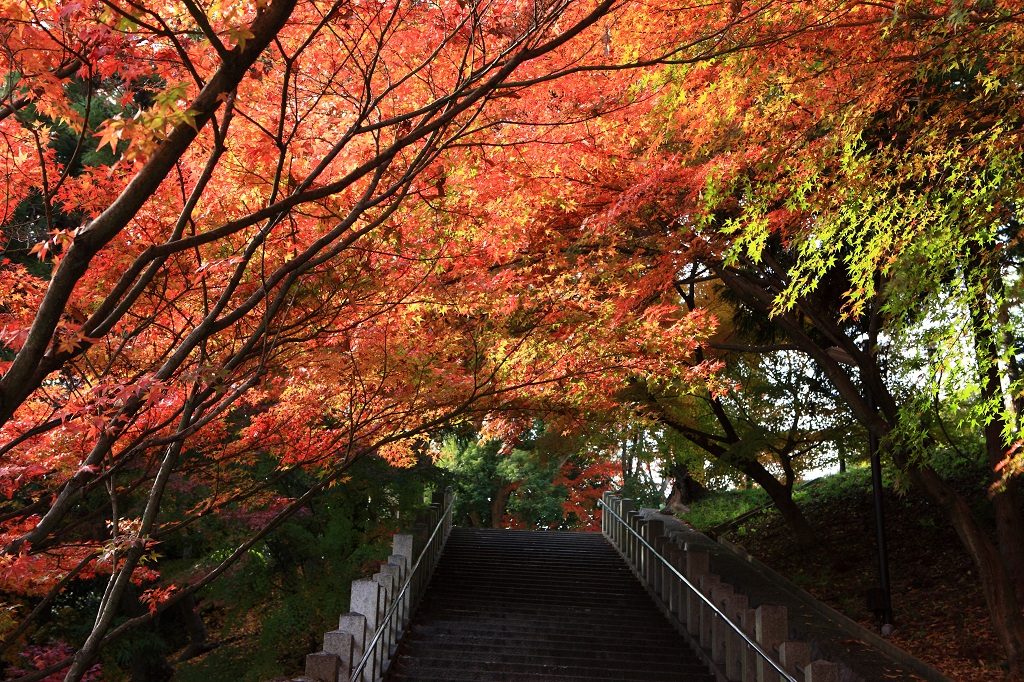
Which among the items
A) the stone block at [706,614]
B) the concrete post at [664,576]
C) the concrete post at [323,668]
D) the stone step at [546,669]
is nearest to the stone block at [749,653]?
the stone block at [706,614]

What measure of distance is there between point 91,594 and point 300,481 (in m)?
5.78

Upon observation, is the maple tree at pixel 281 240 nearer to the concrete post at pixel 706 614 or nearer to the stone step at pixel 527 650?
the concrete post at pixel 706 614

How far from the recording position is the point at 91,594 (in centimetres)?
1634

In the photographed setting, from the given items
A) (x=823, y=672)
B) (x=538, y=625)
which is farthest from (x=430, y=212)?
(x=538, y=625)

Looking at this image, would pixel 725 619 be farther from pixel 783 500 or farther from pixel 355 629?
pixel 783 500

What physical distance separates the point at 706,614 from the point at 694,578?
0.65 meters

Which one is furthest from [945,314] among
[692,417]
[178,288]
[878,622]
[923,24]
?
[692,417]

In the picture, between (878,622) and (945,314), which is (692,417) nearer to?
(878,622)

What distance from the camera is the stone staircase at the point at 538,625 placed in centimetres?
990

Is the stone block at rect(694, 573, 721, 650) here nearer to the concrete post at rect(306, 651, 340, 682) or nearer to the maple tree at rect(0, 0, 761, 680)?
the maple tree at rect(0, 0, 761, 680)

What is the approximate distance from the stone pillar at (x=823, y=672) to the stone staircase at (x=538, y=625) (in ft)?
11.8

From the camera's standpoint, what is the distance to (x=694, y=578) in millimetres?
10867

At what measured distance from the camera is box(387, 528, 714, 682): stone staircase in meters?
9.90

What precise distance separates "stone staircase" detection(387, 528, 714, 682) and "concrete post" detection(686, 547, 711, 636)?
0.33 meters
